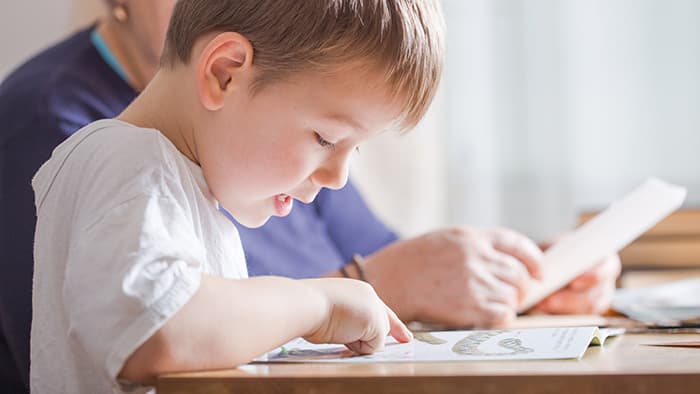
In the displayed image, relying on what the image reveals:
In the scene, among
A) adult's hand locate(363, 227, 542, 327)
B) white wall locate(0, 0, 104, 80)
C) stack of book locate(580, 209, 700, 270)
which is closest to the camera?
adult's hand locate(363, 227, 542, 327)

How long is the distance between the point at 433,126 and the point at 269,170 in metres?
Result: 1.39

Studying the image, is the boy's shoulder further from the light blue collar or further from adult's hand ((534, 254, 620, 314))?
adult's hand ((534, 254, 620, 314))

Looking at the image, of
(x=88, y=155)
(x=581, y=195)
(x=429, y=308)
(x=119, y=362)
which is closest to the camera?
(x=119, y=362)

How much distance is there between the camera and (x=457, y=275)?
1.19m

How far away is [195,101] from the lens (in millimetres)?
723

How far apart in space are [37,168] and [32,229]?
0.26 feet

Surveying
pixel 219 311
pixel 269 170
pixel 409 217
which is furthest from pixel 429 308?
pixel 409 217

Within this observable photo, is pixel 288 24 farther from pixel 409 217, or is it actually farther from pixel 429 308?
pixel 409 217

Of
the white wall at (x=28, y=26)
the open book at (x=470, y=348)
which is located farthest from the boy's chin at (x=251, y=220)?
the white wall at (x=28, y=26)

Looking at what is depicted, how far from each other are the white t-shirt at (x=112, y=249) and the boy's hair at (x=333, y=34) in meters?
0.10

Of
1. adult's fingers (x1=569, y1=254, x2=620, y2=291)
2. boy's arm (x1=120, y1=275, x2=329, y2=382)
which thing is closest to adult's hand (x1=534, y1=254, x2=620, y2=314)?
adult's fingers (x1=569, y1=254, x2=620, y2=291)

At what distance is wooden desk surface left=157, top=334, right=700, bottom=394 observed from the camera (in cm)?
53

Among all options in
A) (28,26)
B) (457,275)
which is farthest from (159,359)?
(28,26)

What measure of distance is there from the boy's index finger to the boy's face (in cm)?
51
